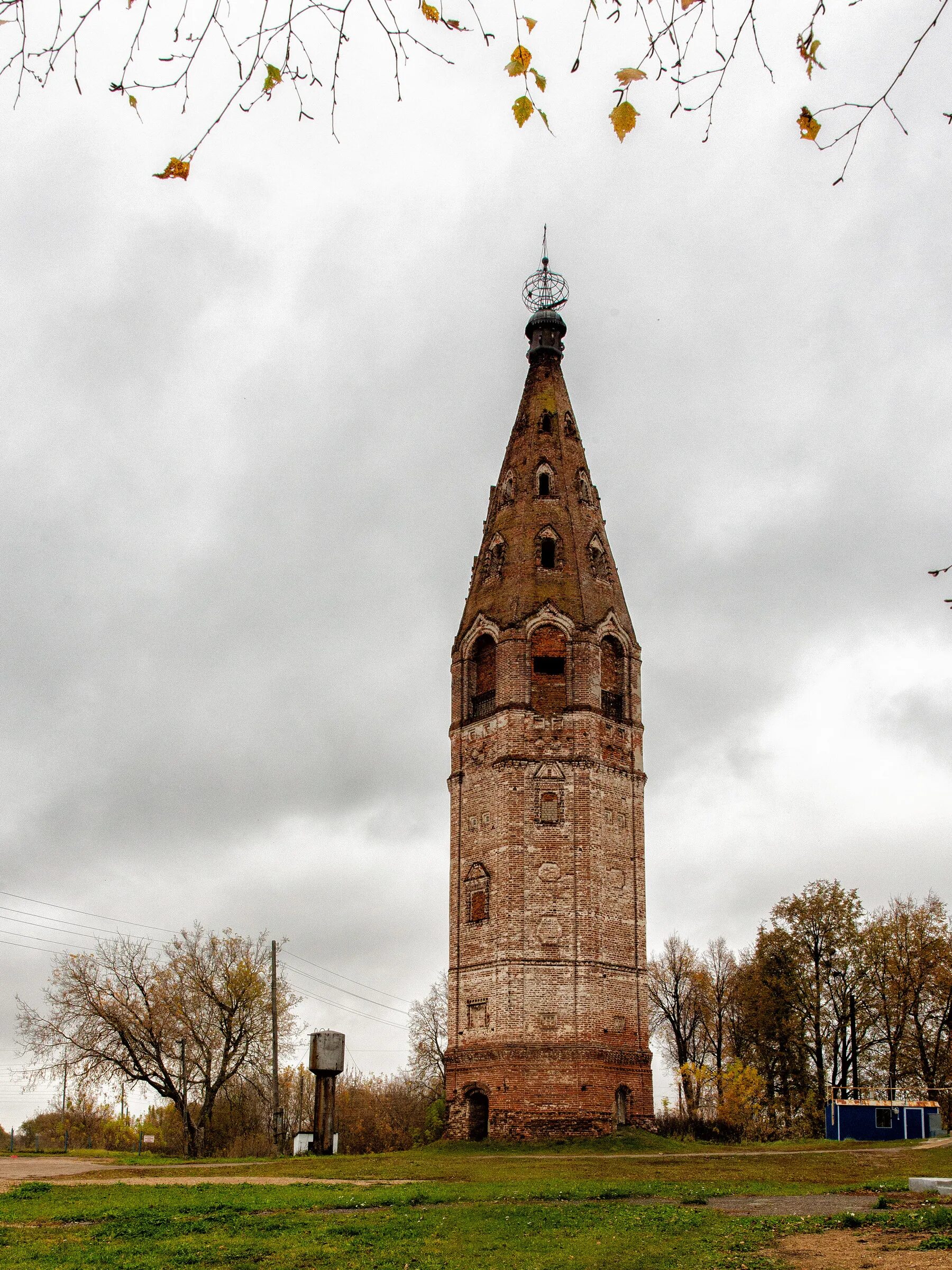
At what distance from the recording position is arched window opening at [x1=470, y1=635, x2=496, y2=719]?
40531 millimetres

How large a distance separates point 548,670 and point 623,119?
35061 mm

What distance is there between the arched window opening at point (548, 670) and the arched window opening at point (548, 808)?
9.08 ft

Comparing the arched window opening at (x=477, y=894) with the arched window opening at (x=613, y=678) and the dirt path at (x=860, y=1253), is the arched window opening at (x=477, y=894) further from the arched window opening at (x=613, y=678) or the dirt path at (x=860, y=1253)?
the dirt path at (x=860, y=1253)

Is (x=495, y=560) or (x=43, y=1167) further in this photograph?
(x=495, y=560)

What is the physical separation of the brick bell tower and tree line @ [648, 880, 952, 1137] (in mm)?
11370

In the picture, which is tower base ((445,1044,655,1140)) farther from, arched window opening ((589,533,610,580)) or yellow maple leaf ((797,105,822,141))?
yellow maple leaf ((797,105,822,141))

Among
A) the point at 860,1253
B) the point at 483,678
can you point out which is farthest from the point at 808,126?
the point at 483,678

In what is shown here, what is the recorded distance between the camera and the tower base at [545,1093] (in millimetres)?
34500

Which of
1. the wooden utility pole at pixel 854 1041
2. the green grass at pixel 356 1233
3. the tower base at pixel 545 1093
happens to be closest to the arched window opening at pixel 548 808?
the tower base at pixel 545 1093

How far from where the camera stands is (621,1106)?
36062 millimetres

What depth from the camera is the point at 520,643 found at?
39844 millimetres

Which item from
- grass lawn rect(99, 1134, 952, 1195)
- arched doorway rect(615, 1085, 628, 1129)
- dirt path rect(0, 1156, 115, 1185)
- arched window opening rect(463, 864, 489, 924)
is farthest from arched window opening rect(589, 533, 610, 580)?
dirt path rect(0, 1156, 115, 1185)

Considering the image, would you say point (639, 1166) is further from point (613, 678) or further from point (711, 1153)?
point (613, 678)

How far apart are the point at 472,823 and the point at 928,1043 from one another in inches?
821
